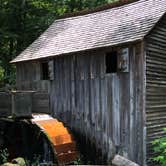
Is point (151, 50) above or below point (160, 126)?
above

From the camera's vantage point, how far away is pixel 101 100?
14430mm

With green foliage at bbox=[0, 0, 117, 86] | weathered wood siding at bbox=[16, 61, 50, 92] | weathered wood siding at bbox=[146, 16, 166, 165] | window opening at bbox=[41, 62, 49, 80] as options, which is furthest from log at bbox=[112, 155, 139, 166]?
green foliage at bbox=[0, 0, 117, 86]

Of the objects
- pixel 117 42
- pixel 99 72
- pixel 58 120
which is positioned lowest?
pixel 58 120

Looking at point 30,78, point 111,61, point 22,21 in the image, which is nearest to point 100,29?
point 111,61

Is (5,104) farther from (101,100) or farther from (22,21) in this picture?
(22,21)

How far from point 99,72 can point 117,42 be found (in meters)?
1.43

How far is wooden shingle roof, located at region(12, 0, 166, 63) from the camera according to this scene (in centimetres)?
1389

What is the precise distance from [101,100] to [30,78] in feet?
14.8

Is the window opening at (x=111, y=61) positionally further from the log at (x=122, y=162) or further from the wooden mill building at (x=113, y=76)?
the log at (x=122, y=162)

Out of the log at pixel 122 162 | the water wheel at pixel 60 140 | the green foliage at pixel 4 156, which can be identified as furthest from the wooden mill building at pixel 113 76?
the log at pixel 122 162

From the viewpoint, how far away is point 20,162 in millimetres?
13656

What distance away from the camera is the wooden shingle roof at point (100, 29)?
45.6 feet

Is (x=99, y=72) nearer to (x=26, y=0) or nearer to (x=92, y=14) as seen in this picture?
(x=92, y=14)

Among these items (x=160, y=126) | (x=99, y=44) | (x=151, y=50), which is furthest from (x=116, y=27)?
(x=160, y=126)
